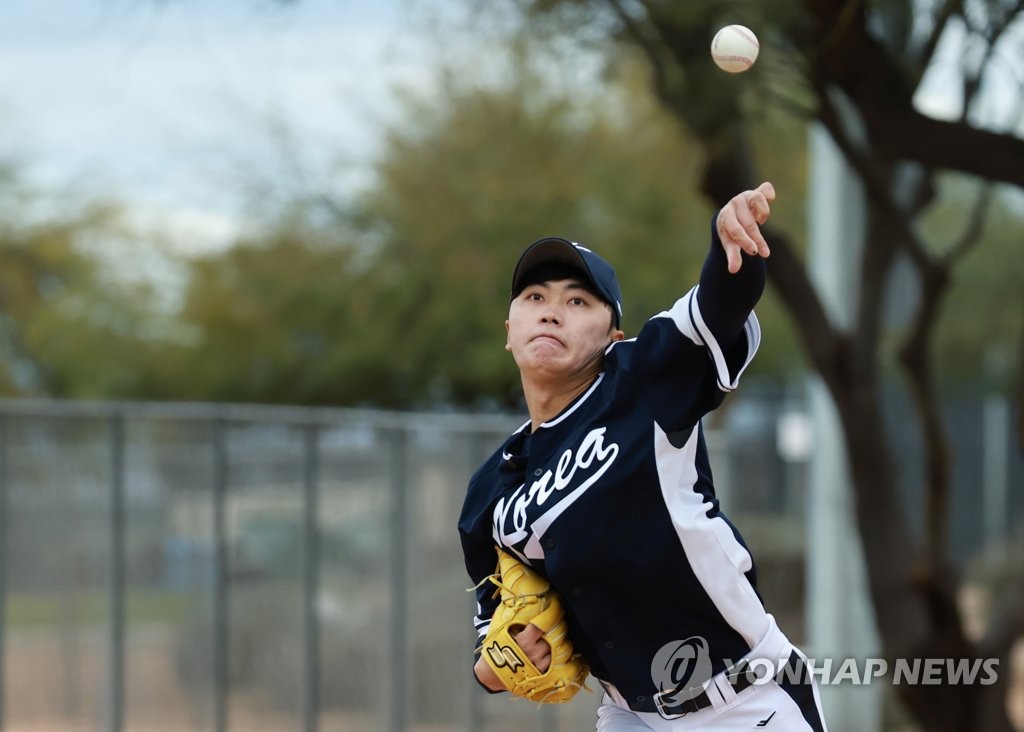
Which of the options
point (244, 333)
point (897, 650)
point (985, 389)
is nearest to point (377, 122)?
point (244, 333)

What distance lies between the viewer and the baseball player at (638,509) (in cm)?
347

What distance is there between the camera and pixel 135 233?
24609 millimetres

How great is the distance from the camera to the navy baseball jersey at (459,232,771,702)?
345 centimetres

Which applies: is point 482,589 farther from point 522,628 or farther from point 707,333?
point 707,333

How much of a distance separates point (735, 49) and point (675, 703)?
1.49 metres

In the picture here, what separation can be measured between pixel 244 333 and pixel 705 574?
19.2m

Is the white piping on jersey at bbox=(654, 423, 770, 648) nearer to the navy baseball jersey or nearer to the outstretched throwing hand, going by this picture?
the navy baseball jersey

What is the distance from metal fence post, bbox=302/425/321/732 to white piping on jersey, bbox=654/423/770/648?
6.12 metres

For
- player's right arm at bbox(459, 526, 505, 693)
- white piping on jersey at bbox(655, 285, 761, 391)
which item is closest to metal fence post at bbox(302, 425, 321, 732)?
player's right arm at bbox(459, 526, 505, 693)

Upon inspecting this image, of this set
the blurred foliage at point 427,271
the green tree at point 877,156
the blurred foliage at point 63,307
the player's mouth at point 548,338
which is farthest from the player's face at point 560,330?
the blurred foliage at point 63,307

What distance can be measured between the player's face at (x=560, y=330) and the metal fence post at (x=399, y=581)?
582 centimetres

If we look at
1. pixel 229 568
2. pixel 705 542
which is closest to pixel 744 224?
pixel 705 542

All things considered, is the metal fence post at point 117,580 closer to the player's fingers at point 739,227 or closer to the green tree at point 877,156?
the green tree at point 877,156

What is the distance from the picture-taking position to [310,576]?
956 centimetres
